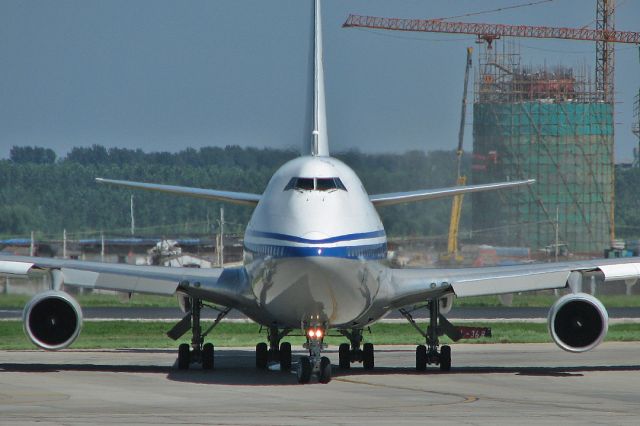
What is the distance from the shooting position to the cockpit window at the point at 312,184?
23.0 m

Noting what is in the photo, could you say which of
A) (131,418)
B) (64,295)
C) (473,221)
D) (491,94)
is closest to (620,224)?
(491,94)

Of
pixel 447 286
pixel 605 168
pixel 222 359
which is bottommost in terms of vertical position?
pixel 222 359

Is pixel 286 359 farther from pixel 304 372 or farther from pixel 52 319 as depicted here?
pixel 52 319

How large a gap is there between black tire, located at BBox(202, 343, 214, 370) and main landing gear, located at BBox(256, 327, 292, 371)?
1.17 meters

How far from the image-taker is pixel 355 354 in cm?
2906

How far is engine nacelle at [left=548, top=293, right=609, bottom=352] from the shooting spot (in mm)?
25953

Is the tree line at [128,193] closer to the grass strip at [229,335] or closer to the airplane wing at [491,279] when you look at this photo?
the grass strip at [229,335]

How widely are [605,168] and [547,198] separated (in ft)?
24.6

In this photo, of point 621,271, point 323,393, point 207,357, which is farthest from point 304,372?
point 621,271

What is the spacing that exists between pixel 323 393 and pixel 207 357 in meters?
7.05

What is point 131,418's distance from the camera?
1755cm

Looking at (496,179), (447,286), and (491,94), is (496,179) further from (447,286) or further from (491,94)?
(447,286)

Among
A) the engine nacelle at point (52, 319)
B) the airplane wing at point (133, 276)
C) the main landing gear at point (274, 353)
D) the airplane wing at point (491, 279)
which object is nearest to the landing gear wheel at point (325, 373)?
the airplane wing at point (491, 279)

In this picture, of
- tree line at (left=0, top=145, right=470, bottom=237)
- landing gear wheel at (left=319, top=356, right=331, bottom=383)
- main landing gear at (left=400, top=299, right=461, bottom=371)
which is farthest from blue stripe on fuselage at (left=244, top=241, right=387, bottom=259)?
tree line at (left=0, top=145, right=470, bottom=237)
